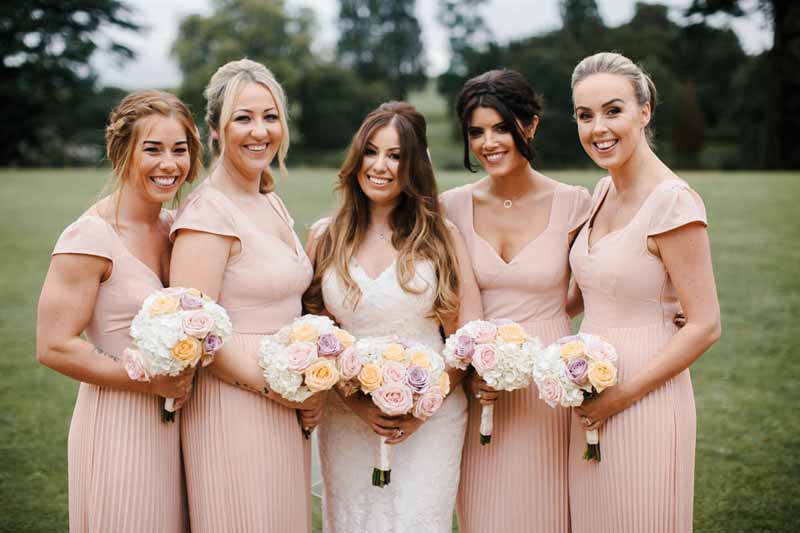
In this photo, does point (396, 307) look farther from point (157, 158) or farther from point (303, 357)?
point (157, 158)

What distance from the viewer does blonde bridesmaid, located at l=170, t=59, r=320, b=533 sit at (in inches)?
154

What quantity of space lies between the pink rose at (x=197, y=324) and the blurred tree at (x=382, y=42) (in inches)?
2992

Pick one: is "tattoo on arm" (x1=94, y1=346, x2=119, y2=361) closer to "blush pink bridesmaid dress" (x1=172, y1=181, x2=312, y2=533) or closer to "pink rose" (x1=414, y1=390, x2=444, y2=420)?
"blush pink bridesmaid dress" (x1=172, y1=181, x2=312, y2=533)

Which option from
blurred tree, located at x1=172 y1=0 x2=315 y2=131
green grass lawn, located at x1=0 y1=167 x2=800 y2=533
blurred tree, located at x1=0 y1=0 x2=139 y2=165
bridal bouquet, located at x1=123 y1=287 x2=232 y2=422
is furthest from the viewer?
blurred tree, located at x1=172 y1=0 x2=315 y2=131

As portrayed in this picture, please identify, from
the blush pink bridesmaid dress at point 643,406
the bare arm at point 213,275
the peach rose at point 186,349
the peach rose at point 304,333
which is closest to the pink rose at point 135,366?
the peach rose at point 186,349

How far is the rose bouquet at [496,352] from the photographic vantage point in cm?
392

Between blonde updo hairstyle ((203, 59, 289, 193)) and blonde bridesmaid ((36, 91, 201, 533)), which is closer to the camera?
blonde bridesmaid ((36, 91, 201, 533))

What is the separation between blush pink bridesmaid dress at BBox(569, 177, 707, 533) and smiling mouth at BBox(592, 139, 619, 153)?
350 millimetres

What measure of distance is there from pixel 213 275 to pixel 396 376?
1102 millimetres

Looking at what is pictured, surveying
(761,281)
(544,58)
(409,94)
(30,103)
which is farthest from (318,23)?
(761,281)

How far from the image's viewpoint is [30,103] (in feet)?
140

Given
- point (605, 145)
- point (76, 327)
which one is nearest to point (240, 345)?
point (76, 327)

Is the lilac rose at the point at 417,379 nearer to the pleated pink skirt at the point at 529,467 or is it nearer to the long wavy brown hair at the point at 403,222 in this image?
the long wavy brown hair at the point at 403,222

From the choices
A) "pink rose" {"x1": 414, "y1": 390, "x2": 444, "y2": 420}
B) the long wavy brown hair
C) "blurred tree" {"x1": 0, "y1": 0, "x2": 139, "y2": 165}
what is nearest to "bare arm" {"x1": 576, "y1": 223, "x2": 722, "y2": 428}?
"pink rose" {"x1": 414, "y1": 390, "x2": 444, "y2": 420}
